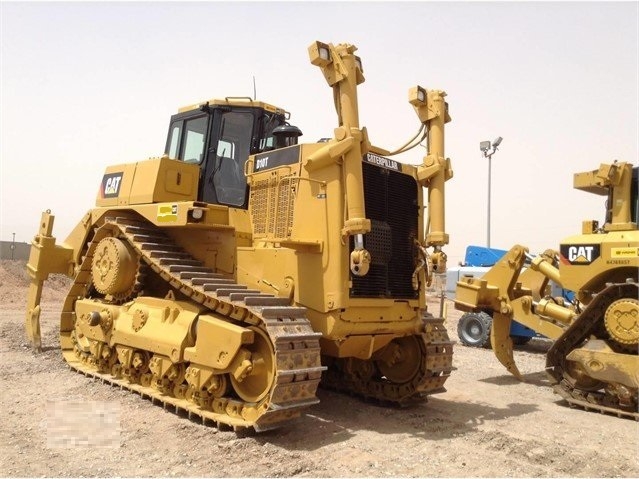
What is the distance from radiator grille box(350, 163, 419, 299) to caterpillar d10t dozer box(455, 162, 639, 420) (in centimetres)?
289

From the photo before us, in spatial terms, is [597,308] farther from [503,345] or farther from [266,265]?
[266,265]

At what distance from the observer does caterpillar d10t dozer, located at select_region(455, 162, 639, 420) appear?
7648mm

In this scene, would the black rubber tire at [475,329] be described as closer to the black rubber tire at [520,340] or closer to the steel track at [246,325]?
the black rubber tire at [520,340]

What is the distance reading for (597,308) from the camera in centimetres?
809

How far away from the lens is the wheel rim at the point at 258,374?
5.89 meters

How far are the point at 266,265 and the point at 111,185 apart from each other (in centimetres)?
338

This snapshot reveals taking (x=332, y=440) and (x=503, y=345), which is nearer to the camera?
(x=332, y=440)

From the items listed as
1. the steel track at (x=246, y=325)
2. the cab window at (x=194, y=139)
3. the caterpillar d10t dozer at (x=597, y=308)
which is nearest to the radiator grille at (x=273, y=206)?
the steel track at (x=246, y=325)

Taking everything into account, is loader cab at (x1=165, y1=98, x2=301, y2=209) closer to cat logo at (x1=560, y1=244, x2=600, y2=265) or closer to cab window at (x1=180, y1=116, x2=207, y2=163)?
cab window at (x1=180, y1=116, x2=207, y2=163)

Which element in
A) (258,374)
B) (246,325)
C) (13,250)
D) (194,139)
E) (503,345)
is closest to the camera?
(258,374)

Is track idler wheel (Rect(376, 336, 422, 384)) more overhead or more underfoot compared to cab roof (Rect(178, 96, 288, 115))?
more underfoot

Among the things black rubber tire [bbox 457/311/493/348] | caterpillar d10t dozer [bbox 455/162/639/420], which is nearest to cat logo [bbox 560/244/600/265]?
caterpillar d10t dozer [bbox 455/162/639/420]

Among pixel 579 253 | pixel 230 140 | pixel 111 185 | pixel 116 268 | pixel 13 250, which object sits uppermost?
pixel 230 140

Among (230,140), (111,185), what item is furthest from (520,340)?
(111,185)
